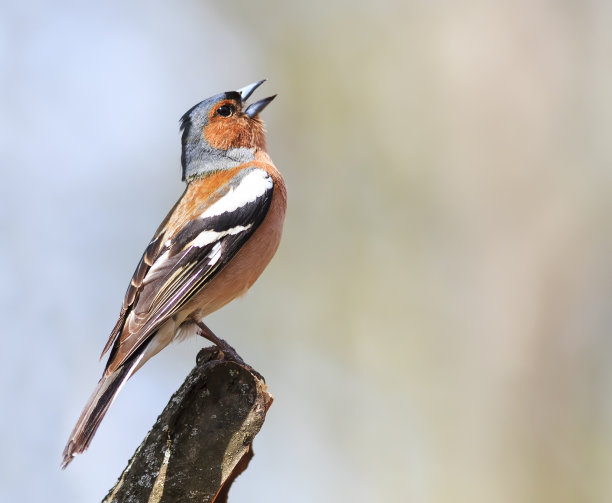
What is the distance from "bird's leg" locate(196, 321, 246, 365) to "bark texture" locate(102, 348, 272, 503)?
38.2 inches

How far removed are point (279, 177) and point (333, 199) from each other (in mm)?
5566

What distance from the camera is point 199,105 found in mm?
6734

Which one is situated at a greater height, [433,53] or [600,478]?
[433,53]

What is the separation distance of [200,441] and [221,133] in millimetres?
3556

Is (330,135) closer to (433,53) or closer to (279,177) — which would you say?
(433,53)

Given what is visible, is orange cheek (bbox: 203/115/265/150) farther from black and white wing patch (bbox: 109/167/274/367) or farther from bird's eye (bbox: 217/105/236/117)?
black and white wing patch (bbox: 109/167/274/367)

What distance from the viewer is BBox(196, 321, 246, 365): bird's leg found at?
486 cm

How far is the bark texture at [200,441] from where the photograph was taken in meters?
3.28

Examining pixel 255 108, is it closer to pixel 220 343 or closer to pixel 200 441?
pixel 220 343

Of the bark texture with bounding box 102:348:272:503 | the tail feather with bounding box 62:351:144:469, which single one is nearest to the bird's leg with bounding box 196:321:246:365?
the tail feather with bounding box 62:351:144:469

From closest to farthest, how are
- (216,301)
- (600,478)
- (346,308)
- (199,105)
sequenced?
(216,301)
(199,105)
(600,478)
(346,308)

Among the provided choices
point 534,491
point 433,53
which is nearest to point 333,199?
point 433,53

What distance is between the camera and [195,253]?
17.3 feet

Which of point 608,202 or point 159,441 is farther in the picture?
point 608,202
